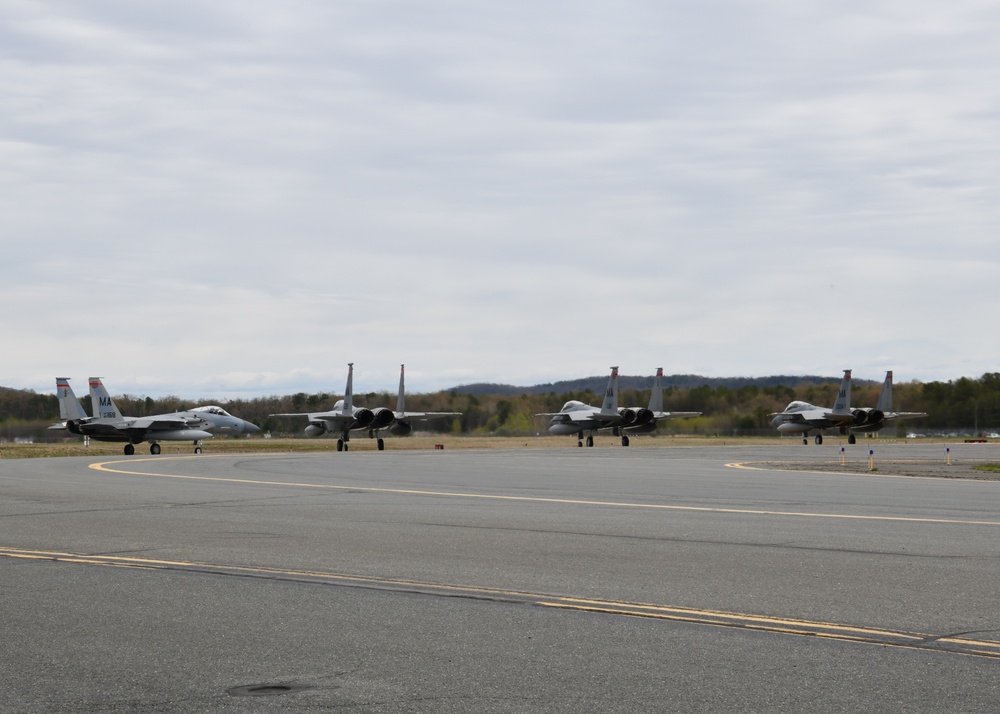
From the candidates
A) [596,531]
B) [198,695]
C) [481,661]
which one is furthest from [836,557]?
[198,695]

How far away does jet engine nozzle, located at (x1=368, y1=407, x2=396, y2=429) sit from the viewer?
63.4 m

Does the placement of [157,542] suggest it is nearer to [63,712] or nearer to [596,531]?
[596,531]

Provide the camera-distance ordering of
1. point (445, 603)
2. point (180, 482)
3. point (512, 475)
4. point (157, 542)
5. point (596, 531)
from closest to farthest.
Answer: point (445, 603) < point (157, 542) < point (596, 531) < point (180, 482) < point (512, 475)

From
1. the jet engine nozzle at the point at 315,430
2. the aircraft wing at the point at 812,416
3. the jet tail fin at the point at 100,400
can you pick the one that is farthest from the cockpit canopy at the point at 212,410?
the aircraft wing at the point at 812,416

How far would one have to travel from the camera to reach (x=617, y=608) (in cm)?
844

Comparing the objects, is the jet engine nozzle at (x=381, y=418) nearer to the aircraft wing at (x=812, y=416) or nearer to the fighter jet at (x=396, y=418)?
the fighter jet at (x=396, y=418)

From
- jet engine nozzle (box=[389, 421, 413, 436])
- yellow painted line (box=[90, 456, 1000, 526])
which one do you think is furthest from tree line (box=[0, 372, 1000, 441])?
yellow painted line (box=[90, 456, 1000, 526])

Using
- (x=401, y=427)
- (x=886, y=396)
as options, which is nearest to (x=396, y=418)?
(x=401, y=427)

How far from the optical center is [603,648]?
7031 millimetres

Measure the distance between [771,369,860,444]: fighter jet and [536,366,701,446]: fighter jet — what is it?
1070cm

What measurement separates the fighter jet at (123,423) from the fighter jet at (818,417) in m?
41.1

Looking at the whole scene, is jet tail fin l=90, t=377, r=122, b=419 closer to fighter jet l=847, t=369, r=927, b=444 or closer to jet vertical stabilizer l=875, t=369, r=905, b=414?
fighter jet l=847, t=369, r=927, b=444

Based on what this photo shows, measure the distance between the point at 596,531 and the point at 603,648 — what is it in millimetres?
7069

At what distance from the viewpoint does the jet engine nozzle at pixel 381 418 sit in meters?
63.4
